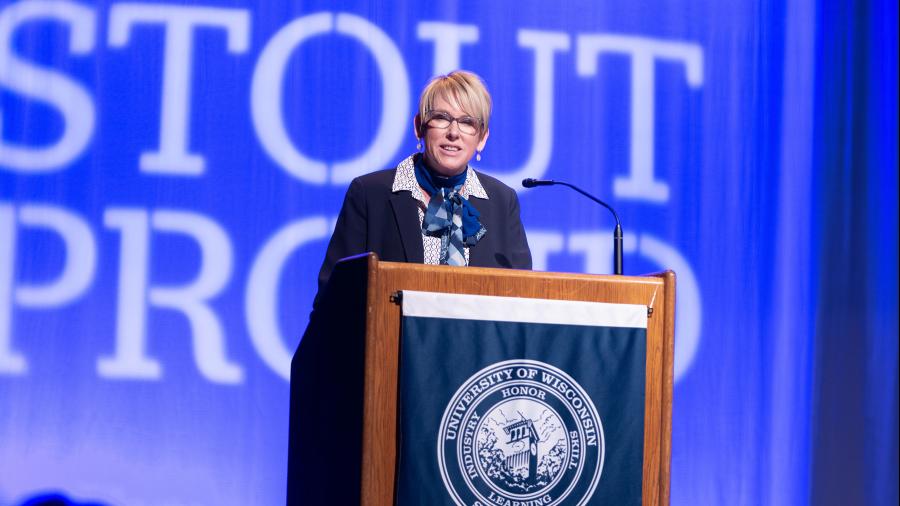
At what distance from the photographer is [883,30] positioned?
420cm

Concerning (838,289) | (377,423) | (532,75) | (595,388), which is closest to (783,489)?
(838,289)

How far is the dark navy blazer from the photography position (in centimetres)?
224

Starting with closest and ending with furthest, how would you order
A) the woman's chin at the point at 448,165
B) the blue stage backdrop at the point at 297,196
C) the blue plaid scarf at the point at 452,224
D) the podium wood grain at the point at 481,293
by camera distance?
the podium wood grain at the point at 481,293, the blue plaid scarf at the point at 452,224, the woman's chin at the point at 448,165, the blue stage backdrop at the point at 297,196

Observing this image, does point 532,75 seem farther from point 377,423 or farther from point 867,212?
point 377,423

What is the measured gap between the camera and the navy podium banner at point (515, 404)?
1611 millimetres

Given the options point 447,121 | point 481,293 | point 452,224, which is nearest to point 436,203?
point 452,224

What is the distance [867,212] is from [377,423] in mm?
3177

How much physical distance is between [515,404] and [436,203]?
717 millimetres

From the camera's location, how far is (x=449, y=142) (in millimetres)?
2275

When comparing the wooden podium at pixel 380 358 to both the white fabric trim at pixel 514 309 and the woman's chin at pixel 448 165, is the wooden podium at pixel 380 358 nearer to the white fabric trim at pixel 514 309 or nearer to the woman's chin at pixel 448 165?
the white fabric trim at pixel 514 309

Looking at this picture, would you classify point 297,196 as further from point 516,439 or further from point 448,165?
point 516,439

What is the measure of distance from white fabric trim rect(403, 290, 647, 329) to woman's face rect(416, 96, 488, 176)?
684 mm

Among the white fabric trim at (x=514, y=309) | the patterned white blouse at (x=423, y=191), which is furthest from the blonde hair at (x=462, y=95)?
the white fabric trim at (x=514, y=309)

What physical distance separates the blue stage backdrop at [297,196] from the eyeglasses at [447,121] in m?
1.45
